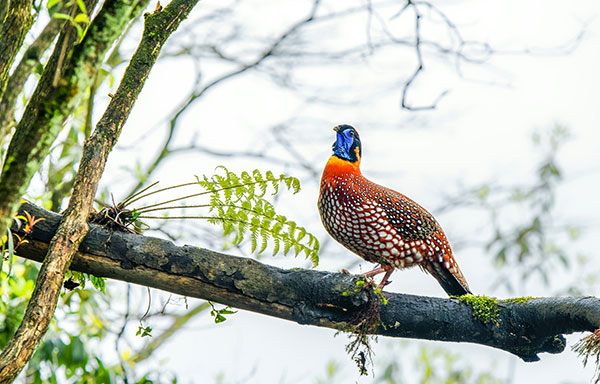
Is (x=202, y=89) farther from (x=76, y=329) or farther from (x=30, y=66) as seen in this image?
(x=30, y=66)

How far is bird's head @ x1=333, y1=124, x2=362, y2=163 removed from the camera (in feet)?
13.0

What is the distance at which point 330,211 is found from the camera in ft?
12.1

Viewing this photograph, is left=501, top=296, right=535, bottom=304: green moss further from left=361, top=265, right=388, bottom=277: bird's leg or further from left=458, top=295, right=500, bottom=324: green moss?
left=361, top=265, right=388, bottom=277: bird's leg

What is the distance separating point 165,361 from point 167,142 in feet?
7.17

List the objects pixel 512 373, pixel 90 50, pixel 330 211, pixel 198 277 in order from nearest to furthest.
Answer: pixel 90 50 < pixel 198 277 < pixel 330 211 < pixel 512 373

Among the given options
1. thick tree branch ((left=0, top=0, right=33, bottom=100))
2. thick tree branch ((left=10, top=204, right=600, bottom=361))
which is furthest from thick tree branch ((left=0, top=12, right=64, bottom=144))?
thick tree branch ((left=10, top=204, right=600, bottom=361))

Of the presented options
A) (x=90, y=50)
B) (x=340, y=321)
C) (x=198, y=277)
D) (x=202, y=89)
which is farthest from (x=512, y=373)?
(x=90, y=50)

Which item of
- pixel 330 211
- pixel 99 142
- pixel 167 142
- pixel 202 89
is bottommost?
pixel 99 142

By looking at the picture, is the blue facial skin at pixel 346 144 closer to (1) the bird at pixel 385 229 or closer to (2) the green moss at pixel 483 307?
(1) the bird at pixel 385 229

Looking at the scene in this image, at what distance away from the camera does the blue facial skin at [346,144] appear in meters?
3.97

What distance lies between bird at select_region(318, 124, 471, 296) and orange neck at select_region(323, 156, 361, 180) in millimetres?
12

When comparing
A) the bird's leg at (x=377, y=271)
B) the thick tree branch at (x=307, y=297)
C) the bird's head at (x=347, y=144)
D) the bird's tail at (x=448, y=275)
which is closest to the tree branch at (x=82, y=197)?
the thick tree branch at (x=307, y=297)

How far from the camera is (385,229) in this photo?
11.6 feet

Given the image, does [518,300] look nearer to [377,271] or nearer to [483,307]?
[483,307]
